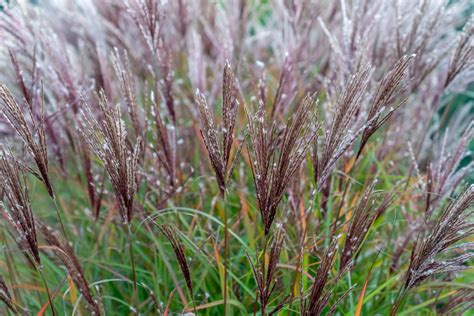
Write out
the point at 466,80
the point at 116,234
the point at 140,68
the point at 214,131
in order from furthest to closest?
the point at 140,68
the point at 116,234
the point at 466,80
the point at 214,131

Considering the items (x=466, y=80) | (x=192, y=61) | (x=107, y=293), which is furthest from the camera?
(x=192, y=61)

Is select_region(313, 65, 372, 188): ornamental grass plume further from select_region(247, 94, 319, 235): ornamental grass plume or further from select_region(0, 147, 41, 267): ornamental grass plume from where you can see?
select_region(0, 147, 41, 267): ornamental grass plume

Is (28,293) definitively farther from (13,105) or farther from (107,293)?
(13,105)

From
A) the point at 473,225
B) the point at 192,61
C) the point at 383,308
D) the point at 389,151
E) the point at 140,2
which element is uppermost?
the point at 140,2

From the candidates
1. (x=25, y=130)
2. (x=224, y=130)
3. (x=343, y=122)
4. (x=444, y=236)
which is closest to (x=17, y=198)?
(x=25, y=130)

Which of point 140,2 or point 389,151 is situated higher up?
point 140,2

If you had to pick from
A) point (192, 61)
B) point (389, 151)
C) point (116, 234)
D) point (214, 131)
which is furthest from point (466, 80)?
point (116, 234)

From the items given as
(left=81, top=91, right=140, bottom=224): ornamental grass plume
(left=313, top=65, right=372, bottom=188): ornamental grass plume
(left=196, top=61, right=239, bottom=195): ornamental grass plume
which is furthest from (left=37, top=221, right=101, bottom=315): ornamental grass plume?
(left=313, top=65, right=372, bottom=188): ornamental grass plume

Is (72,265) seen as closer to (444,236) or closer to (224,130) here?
(224,130)

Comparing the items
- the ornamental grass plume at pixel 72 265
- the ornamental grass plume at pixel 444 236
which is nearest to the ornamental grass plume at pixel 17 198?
the ornamental grass plume at pixel 72 265
